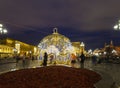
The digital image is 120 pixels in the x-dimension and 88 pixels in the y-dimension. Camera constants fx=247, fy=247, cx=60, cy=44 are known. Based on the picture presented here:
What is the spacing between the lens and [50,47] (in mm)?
28984

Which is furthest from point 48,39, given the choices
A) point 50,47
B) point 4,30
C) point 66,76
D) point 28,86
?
point 28,86

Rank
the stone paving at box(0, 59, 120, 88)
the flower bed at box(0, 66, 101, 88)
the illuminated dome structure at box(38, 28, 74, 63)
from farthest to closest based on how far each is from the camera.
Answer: the illuminated dome structure at box(38, 28, 74, 63)
the stone paving at box(0, 59, 120, 88)
the flower bed at box(0, 66, 101, 88)

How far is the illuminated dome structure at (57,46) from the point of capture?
28.7m

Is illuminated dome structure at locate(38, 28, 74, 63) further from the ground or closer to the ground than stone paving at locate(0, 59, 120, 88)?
further from the ground

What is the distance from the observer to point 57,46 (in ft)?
95.1

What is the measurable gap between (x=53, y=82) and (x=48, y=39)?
62.1 ft

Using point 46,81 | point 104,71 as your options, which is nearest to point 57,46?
point 104,71

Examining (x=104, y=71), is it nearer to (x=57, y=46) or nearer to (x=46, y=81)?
A: (x=46, y=81)

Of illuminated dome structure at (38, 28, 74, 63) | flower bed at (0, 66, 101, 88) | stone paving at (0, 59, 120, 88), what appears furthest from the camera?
illuminated dome structure at (38, 28, 74, 63)

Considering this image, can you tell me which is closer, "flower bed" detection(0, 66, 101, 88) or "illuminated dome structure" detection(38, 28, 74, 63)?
"flower bed" detection(0, 66, 101, 88)

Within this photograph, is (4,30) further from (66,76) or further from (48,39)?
(66,76)

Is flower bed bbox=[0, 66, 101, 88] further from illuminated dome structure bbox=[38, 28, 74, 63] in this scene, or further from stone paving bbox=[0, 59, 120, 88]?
illuminated dome structure bbox=[38, 28, 74, 63]

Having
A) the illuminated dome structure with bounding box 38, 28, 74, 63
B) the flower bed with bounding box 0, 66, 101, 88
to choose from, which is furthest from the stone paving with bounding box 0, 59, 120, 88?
the illuminated dome structure with bounding box 38, 28, 74, 63

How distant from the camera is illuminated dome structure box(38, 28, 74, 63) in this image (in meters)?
28.7
